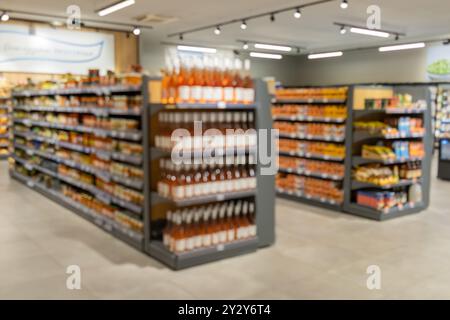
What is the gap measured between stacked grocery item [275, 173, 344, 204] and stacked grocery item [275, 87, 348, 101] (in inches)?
53.4

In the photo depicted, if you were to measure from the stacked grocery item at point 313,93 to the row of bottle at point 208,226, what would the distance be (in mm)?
2891

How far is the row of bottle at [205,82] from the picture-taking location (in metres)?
4.30

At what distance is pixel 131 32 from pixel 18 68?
357 cm

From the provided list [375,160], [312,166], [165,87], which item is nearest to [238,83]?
[165,87]

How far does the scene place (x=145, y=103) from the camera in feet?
14.5

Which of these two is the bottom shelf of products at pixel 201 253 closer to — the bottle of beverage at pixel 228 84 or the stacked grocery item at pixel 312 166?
the bottle of beverage at pixel 228 84

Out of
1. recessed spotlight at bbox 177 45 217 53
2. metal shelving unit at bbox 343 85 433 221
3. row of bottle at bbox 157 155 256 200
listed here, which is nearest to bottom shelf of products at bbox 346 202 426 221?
metal shelving unit at bbox 343 85 433 221

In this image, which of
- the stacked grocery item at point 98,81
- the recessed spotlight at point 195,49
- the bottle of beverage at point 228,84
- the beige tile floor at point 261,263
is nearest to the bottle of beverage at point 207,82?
the bottle of beverage at point 228,84

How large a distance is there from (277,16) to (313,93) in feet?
15.8

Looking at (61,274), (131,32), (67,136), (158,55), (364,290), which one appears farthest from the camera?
(158,55)

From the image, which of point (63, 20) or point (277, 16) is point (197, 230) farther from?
point (63, 20)

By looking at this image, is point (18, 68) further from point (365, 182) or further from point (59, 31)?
point (365, 182)
